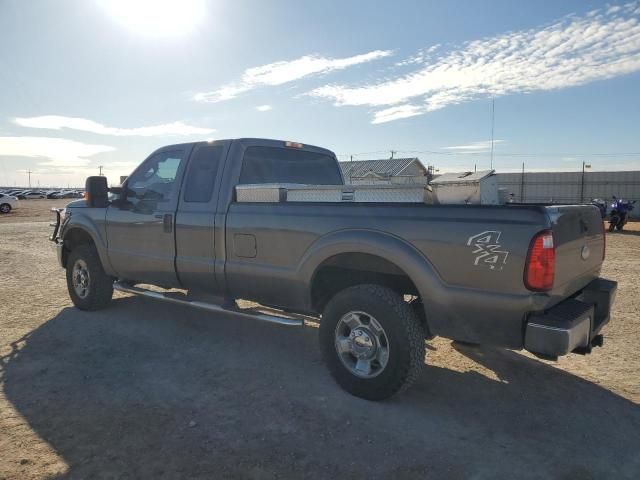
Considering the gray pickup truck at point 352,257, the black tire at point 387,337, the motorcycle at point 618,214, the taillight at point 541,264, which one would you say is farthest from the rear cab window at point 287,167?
the motorcycle at point 618,214

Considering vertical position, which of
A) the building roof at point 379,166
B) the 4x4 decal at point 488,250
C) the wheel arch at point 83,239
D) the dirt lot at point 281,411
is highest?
the building roof at point 379,166

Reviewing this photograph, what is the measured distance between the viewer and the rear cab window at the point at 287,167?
4801 millimetres

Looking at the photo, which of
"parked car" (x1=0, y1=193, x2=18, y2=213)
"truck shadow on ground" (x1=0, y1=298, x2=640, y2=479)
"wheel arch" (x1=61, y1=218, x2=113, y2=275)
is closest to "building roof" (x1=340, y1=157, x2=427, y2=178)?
"parked car" (x1=0, y1=193, x2=18, y2=213)

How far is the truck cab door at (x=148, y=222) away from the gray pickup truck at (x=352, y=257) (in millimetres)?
19

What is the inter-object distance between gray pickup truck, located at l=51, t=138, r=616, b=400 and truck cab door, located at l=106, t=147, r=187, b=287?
0.02 metres

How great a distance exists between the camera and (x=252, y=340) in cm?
511

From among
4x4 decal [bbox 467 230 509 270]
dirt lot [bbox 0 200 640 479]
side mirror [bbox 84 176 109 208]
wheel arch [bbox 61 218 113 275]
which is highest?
side mirror [bbox 84 176 109 208]

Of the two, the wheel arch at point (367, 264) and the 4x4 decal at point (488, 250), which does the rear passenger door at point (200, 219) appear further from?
the 4x4 decal at point (488, 250)

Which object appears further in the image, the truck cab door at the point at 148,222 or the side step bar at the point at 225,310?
the truck cab door at the point at 148,222

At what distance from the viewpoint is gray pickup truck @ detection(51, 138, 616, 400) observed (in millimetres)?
2969

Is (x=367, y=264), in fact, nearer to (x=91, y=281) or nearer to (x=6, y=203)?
(x=91, y=281)

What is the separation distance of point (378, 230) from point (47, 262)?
901 centimetres

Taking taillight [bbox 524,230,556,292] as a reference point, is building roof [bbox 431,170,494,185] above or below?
above

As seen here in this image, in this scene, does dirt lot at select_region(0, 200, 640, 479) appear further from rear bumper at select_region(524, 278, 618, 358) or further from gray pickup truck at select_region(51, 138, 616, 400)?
rear bumper at select_region(524, 278, 618, 358)
